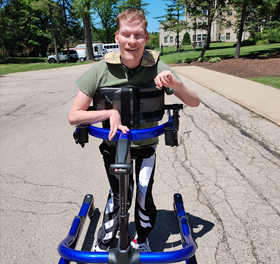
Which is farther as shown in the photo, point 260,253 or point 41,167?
point 41,167

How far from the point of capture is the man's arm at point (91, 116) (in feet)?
4.95

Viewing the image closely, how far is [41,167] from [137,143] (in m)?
2.57

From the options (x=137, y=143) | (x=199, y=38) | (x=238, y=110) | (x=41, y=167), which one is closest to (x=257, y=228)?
(x=137, y=143)

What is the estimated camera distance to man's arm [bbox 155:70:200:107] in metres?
1.45

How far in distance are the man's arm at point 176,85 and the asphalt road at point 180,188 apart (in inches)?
52.5

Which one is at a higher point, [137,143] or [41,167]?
[137,143]

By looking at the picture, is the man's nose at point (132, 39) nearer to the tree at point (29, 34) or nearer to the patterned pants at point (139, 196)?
the patterned pants at point (139, 196)

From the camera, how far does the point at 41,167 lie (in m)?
3.92

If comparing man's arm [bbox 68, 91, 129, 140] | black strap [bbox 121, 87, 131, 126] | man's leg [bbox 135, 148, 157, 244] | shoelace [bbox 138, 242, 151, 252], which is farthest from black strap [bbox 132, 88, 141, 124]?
shoelace [bbox 138, 242, 151, 252]

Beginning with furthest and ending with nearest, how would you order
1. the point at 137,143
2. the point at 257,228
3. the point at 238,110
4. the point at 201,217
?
1. the point at 238,110
2. the point at 201,217
3. the point at 257,228
4. the point at 137,143

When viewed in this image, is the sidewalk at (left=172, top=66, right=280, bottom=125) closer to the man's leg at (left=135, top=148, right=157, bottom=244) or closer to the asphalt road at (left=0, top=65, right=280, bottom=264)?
the asphalt road at (left=0, top=65, right=280, bottom=264)

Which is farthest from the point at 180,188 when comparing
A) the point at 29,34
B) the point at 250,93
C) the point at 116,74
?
the point at 29,34

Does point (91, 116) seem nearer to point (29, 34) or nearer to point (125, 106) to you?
point (125, 106)

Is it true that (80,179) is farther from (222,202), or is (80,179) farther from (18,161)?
(222,202)
